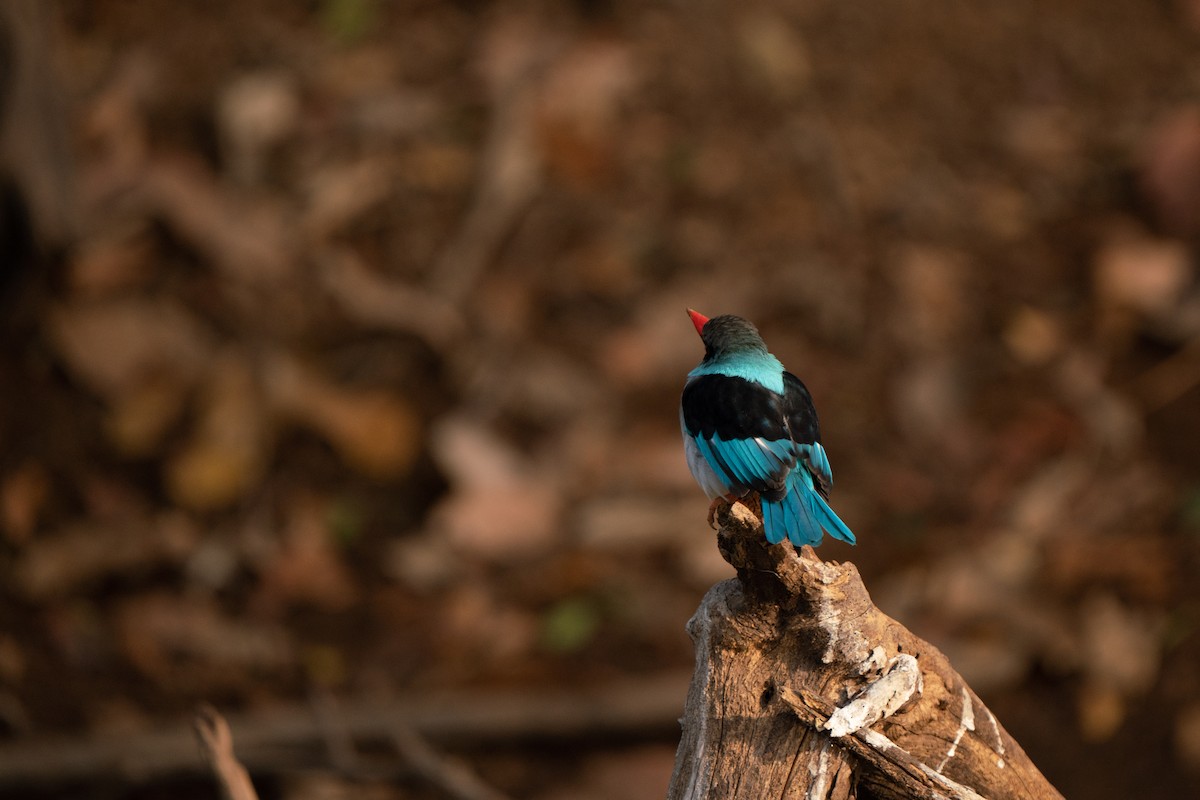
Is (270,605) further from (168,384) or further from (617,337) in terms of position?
(617,337)

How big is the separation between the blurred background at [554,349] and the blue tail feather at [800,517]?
8.64 ft

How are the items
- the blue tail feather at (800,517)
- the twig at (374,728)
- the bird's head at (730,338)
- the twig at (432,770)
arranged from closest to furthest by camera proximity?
1. the blue tail feather at (800,517)
2. the bird's head at (730,338)
3. the twig at (432,770)
4. the twig at (374,728)

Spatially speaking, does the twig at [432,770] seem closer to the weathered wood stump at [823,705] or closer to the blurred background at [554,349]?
the blurred background at [554,349]

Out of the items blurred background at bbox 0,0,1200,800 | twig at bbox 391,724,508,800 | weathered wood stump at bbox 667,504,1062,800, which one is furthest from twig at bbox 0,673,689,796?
weathered wood stump at bbox 667,504,1062,800

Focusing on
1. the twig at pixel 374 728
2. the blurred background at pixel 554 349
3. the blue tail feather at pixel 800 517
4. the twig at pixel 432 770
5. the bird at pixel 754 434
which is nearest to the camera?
the blue tail feather at pixel 800 517

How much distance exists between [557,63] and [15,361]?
3401mm

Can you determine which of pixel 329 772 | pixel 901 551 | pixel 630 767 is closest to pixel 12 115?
pixel 329 772

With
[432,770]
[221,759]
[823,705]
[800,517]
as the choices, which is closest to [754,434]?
[800,517]

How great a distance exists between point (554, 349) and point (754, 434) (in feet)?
13.1

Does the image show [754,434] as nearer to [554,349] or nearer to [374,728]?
[374,728]

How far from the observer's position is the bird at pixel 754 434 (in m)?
2.60

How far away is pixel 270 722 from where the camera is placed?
5.21 metres

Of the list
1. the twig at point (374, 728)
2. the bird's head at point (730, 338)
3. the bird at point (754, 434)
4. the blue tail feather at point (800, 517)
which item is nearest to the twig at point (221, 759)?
the bird at point (754, 434)

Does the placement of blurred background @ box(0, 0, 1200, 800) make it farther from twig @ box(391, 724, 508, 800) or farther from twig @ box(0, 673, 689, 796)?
twig @ box(391, 724, 508, 800)
